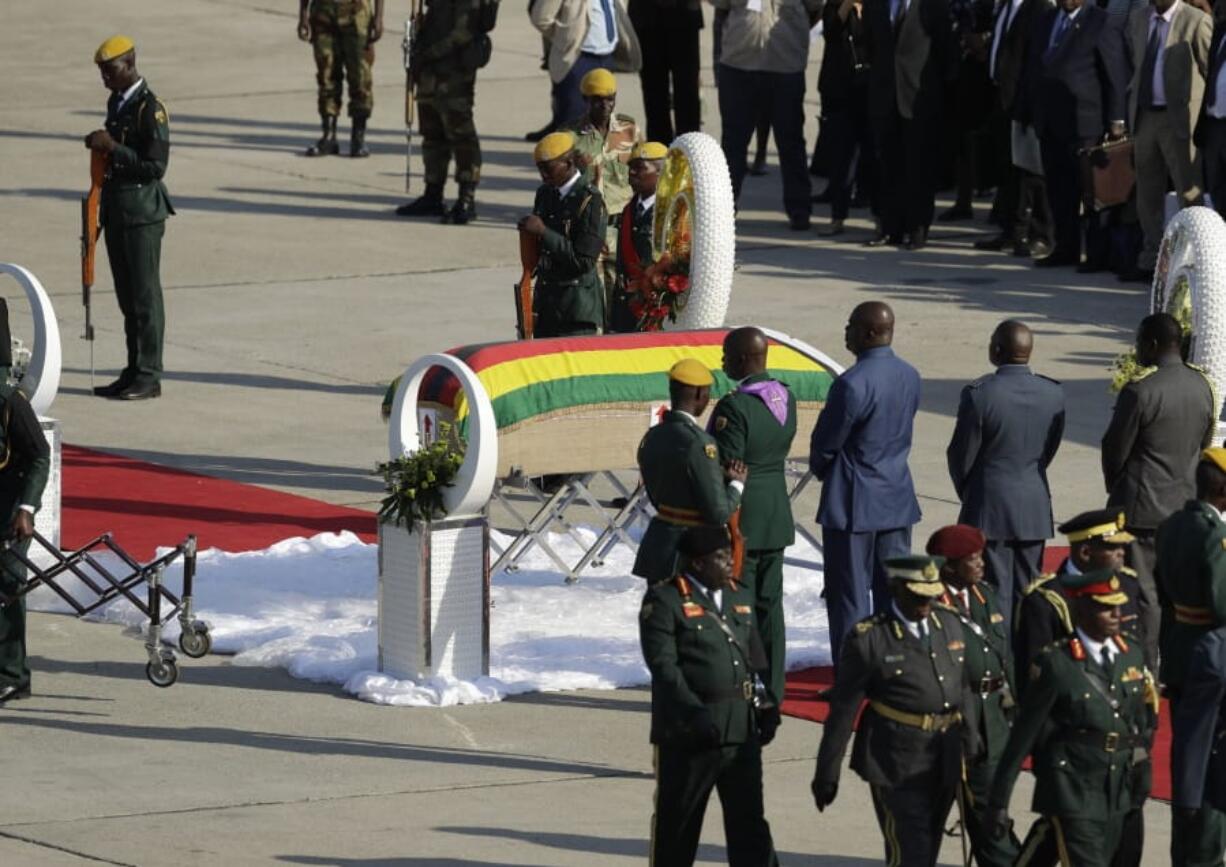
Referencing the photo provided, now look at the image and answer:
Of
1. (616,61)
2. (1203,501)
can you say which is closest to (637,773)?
(1203,501)

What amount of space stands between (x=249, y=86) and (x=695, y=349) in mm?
17406

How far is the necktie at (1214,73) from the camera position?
19672 millimetres

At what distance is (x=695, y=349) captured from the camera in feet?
46.6

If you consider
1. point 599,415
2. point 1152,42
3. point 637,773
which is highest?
point 1152,42

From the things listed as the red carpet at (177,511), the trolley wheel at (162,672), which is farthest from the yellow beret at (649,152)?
the trolley wheel at (162,672)

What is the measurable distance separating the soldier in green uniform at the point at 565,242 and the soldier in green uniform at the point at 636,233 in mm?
183

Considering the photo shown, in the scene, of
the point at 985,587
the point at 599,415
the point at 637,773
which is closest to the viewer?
the point at 985,587

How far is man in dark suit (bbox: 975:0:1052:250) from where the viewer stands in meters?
22.1

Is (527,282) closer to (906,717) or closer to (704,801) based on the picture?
(704,801)

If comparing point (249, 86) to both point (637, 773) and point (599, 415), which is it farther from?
point (637, 773)

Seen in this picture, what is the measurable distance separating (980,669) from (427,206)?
15715mm

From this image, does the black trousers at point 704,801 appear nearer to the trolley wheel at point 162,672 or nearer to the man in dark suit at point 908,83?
the trolley wheel at point 162,672

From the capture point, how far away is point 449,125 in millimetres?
22984

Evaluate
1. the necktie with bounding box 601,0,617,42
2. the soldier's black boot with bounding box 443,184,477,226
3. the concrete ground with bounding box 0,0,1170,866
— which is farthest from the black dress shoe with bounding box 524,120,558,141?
the necktie with bounding box 601,0,617,42
